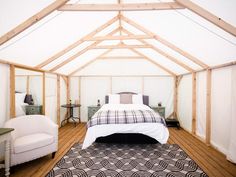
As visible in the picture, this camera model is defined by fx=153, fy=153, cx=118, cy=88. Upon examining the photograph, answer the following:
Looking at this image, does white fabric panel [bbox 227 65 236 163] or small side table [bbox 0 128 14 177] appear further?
white fabric panel [bbox 227 65 236 163]

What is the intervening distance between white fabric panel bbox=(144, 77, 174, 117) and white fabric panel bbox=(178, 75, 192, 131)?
Answer: 1.32 feet

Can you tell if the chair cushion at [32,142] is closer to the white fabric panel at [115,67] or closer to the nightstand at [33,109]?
the nightstand at [33,109]

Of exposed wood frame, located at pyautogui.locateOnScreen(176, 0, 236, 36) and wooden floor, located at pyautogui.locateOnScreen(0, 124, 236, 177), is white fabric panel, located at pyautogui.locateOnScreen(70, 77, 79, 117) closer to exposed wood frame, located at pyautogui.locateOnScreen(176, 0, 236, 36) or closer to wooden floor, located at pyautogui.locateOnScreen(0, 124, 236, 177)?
wooden floor, located at pyautogui.locateOnScreen(0, 124, 236, 177)

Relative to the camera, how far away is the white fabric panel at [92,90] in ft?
20.7

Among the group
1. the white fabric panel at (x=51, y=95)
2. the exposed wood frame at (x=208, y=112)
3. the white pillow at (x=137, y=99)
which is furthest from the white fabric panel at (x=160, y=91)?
the white fabric panel at (x=51, y=95)

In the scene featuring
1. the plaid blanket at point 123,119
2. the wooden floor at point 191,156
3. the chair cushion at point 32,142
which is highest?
Answer: the plaid blanket at point 123,119

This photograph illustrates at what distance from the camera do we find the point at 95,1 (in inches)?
114

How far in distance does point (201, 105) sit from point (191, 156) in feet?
5.71

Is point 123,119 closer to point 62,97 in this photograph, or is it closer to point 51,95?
point 51,95

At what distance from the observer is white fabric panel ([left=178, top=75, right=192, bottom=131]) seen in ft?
16.8

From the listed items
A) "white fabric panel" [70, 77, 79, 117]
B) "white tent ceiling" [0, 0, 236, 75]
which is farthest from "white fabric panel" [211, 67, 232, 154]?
"white fabric panel" [70, 77, 79, 117]

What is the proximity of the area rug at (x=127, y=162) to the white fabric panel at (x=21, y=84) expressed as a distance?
183cm

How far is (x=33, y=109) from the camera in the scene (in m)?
4.18

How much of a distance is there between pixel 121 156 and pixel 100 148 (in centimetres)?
66
